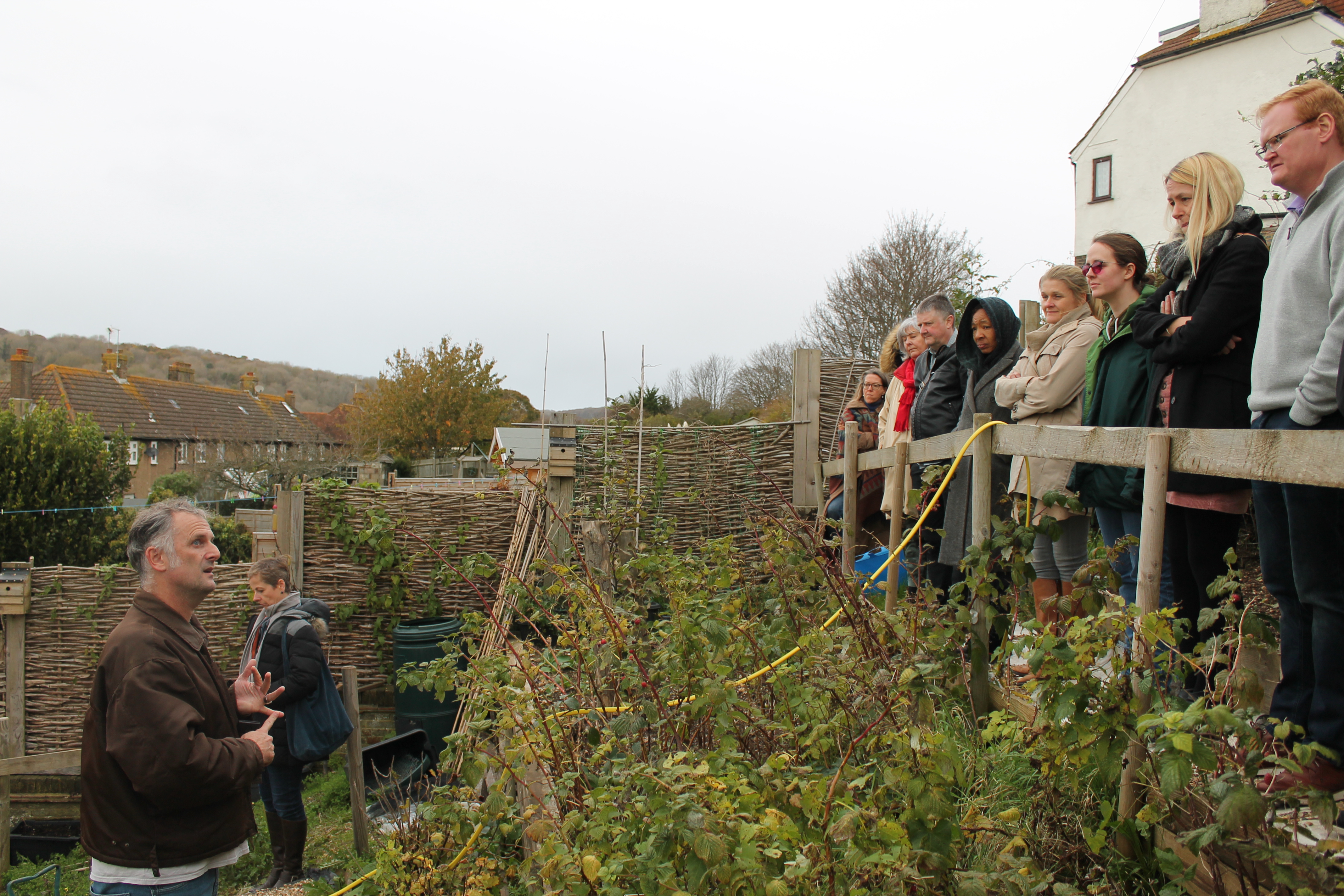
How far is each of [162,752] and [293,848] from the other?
264 centimetres

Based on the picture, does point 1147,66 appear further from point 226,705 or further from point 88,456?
point 88,456

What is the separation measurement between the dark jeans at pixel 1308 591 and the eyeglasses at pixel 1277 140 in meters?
0.73

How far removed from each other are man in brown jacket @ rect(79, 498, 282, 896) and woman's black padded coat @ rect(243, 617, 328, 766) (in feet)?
5.65

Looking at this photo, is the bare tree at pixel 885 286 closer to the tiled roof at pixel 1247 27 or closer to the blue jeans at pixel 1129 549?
the tiled roof at pixel 1247 27

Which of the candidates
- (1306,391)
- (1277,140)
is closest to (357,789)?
(1306,391)

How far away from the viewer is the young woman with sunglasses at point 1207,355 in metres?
2.47

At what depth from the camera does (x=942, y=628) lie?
2.54 metres

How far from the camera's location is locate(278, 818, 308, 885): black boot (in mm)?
4812

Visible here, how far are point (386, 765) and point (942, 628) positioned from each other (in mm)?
5184

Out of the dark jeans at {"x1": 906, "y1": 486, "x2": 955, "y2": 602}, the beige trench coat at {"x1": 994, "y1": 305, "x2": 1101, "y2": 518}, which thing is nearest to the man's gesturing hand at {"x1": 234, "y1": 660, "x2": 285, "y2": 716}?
the dark jeans at {"x1": 906, "y1": 486, "x2": 955, "y2": 602}

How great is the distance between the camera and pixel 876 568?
4.48 metres

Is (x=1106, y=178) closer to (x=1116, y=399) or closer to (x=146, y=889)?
(x=1116, y=399)

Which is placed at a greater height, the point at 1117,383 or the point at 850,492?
the point at 1117,383

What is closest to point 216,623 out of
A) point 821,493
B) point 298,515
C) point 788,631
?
point 298,515
